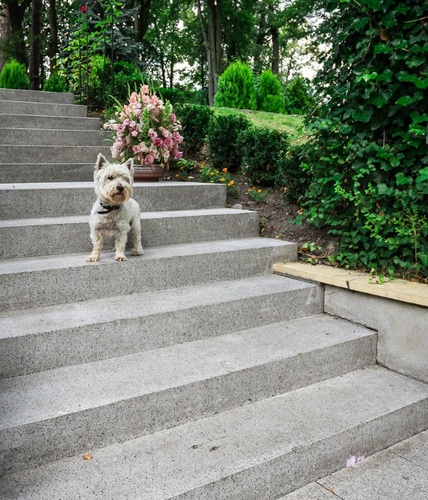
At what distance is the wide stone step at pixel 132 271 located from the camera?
2.78m

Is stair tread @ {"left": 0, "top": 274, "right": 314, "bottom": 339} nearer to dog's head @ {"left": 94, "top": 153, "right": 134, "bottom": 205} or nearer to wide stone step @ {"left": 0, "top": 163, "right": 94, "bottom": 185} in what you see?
dog's head @ {"left": 94, "top": 153, "right": 134, "bottom": 205}

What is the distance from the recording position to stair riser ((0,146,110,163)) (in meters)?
5.01

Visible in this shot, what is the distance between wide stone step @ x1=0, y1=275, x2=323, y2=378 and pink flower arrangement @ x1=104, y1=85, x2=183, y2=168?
6.87 ft

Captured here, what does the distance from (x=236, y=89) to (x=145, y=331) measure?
7139 mm

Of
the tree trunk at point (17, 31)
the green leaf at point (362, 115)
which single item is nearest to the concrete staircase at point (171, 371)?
the green leaf at point (362, 115)

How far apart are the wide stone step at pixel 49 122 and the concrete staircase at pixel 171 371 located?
256 cm

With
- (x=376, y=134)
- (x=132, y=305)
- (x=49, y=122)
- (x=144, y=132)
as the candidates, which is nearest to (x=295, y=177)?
(x=376, y=134)

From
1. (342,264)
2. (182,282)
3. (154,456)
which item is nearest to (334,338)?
(342,264)

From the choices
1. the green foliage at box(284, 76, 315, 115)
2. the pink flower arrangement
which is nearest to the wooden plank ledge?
the pink flower arrangement

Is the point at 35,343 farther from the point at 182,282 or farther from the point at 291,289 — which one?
the point at 291,289

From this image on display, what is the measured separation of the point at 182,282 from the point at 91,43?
7.02 meters

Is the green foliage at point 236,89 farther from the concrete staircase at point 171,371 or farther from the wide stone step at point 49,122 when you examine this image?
the concrete staircase at point 171,371

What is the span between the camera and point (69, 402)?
209cm

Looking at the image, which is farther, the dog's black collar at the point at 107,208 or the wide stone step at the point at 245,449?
the dog's black collar at the point at 107,208
